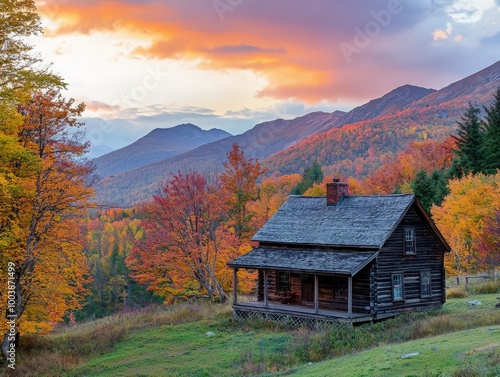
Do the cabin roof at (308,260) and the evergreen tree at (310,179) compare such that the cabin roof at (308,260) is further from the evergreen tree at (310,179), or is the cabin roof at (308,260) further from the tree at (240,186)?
the evergreen tree at (310,179)

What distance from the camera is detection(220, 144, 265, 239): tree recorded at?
50.8m

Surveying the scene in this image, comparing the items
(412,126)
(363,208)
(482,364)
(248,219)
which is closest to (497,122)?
(248,219)

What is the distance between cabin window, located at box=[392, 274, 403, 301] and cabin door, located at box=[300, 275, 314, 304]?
4.49m

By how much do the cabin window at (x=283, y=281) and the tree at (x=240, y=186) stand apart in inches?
680

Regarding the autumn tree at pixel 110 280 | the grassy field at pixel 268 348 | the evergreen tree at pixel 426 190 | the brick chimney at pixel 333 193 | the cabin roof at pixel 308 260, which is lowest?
the autumn tree at pixel 110 280

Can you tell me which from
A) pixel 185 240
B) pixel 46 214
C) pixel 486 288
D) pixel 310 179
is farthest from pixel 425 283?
pixel 310 179

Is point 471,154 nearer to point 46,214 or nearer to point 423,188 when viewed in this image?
point 423,188

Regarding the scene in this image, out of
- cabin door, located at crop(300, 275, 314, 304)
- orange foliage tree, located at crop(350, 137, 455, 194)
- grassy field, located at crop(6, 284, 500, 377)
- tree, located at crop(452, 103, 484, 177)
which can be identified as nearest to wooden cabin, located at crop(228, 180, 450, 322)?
cabin door, located at crop(300, 275, 314, 304)

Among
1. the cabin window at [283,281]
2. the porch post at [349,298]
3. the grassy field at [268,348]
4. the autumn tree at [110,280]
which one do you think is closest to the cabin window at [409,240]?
the grassy field at [268,348]

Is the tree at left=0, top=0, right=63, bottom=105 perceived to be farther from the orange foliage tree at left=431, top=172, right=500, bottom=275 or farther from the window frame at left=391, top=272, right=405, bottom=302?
the orange foliage tree at left=431, top=172, right=500, bottom=275

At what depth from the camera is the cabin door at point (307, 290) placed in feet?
102

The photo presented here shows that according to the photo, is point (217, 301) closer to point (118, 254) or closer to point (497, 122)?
point (497, 122)

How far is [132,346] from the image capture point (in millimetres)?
26281

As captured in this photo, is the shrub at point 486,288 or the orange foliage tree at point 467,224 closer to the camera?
the shrub at point 486,288
